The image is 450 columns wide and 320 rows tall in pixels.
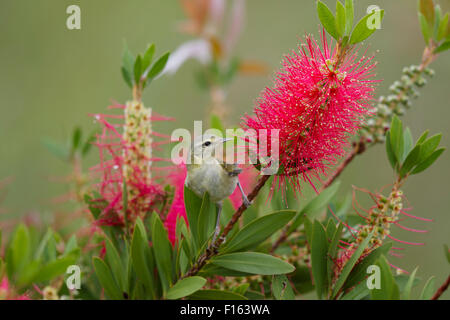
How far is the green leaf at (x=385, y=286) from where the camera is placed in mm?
438

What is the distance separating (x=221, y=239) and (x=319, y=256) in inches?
5.0

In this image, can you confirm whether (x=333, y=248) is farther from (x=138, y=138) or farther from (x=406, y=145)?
(x=138, y=138)

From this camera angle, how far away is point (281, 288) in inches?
20.7

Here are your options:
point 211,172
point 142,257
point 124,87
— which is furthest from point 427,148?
point 124,87

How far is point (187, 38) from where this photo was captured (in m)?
2.07

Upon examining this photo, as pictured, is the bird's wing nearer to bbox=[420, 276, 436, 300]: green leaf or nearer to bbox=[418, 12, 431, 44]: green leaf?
bbox=[420, 276, 436, 300]: green leaf

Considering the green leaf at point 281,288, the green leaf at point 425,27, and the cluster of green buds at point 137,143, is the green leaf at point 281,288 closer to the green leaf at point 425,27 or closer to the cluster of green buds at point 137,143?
the cluster of green buds at point 137,143

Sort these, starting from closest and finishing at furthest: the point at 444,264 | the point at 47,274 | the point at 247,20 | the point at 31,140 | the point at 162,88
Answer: the point at 47,274 < the point at 444,264 < the point at 31,140 < the point at 162,88 < the point at 247,20

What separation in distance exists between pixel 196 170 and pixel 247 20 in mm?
1698

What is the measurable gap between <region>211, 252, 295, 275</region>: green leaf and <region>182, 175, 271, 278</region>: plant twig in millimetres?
10

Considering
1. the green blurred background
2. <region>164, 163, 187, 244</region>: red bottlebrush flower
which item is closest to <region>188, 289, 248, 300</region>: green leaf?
<region>164, 163, 187, 244</region>: red bottlebrush flower

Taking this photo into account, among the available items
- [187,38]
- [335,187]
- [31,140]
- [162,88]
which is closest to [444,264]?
[335,187]

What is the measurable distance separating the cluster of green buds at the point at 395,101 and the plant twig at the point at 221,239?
0.27 m
